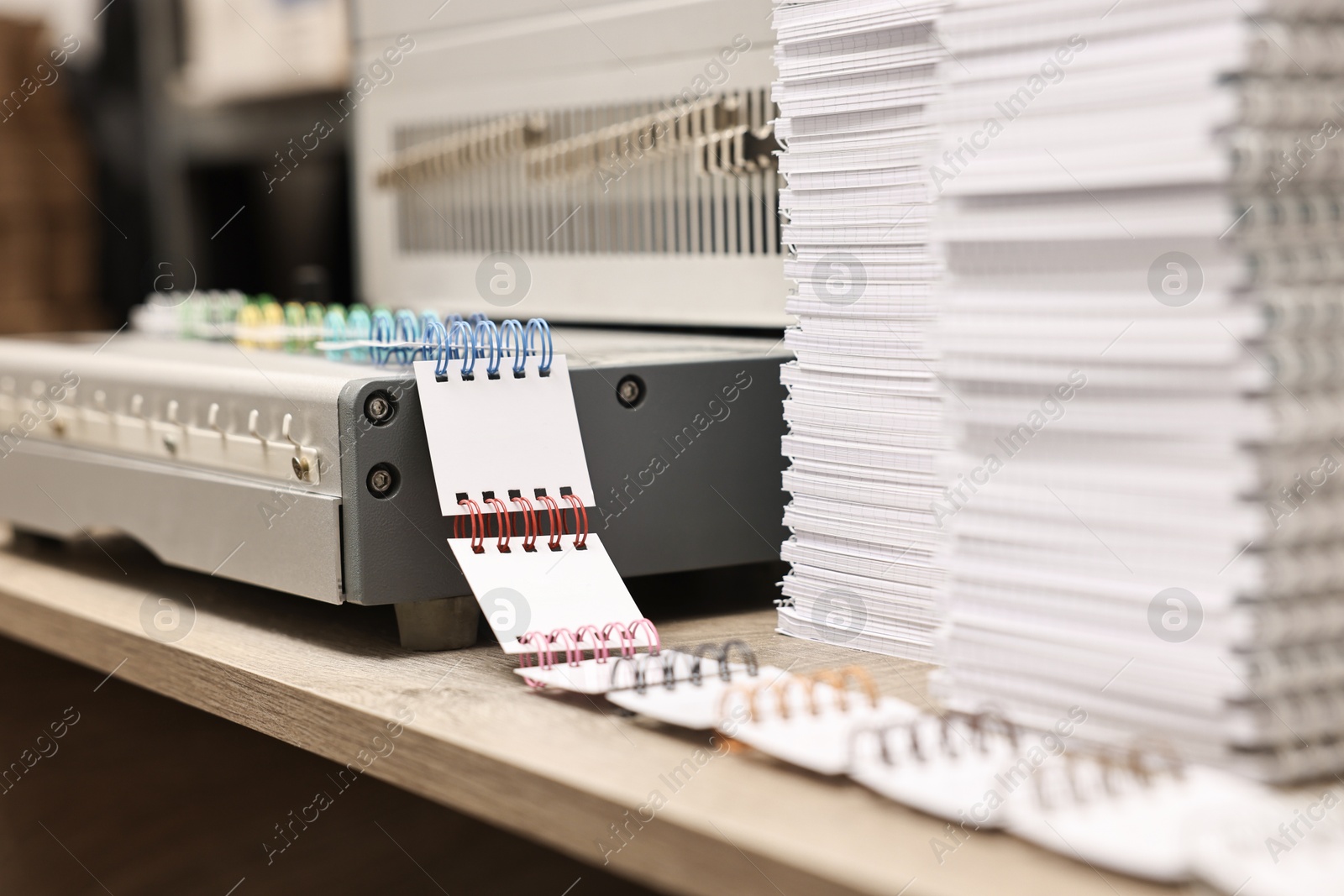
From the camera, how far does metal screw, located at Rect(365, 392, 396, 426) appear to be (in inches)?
29.3

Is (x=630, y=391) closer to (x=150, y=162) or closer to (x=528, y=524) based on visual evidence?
(x=528, y=524)

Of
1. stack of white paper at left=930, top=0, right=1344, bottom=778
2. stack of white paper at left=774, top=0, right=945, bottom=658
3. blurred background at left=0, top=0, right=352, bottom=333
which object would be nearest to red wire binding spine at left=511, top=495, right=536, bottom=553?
stack of white paper at left=774, top=0, right=945, bottom=658

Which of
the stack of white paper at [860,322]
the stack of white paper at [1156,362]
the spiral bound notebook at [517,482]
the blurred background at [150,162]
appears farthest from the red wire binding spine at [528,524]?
the blurred background at [150,162]

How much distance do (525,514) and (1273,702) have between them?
0.40 meters

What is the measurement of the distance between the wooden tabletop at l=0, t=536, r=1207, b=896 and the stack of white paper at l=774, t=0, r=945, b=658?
0.15 ft

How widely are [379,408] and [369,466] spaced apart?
0.03 m

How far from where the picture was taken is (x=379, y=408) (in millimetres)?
748

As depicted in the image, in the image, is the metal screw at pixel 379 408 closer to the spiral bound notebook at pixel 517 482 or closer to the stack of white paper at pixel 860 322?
the spiral bound notebook at pixel 517 482

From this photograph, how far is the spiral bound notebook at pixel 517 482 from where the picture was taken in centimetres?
73

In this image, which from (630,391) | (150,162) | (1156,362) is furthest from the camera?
(150,162)

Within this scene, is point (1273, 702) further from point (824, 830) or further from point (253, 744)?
point (253, 744)

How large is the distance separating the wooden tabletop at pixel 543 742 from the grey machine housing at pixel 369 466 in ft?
0.14

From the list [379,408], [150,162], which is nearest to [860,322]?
[379,408]

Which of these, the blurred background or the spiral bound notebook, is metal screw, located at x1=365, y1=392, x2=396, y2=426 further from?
the blurred background
